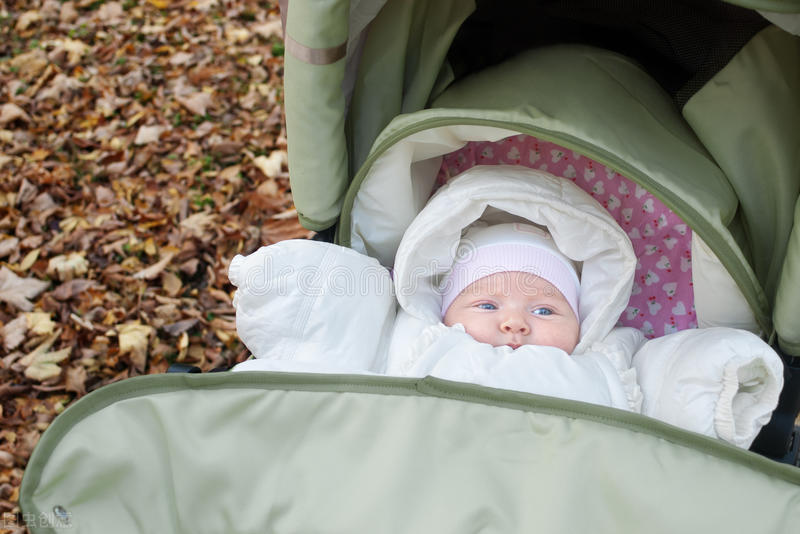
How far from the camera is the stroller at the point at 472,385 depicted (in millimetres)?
1162

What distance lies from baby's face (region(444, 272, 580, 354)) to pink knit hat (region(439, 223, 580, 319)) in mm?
24

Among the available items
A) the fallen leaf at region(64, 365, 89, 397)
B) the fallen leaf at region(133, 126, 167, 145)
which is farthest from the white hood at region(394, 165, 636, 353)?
the fallen leaf at region(133, 126, 167, 145)

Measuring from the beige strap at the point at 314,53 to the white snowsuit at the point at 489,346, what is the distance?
413 mm

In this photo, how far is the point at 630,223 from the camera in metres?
1.85

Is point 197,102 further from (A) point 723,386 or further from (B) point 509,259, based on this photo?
(A) point 723,386

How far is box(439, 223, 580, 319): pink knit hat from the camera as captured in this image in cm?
173

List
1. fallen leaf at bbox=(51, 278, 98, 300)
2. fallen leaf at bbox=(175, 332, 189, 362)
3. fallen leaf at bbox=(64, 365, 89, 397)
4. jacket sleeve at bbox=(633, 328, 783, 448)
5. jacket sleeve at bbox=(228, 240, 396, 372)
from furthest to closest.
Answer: fallen leaf at bbox=(51, 278, 98, 300), fallen leaf at bbox=(175, 332, 189, 362), fallen leaf at bbox=(64, 365, 89, 397), jacket sleeve at bbox=(228, 240, 396, 372), jacket sleeve at bbox=(633, 328, 783, 448)

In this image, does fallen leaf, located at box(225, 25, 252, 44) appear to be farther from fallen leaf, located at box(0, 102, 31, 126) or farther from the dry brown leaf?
fallen leaf, located at box(0, 102, 31, 126)

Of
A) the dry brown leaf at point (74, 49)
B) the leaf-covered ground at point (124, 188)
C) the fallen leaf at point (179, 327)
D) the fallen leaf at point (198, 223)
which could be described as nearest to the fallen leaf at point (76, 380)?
the leaf-covered ground at point (124, 188)

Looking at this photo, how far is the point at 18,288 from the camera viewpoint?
241cm

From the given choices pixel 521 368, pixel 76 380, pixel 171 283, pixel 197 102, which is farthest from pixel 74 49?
pixel 521 368

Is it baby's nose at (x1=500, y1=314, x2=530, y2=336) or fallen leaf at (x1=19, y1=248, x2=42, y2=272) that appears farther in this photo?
fallen leaf at (x1=19, y1=248, x2=42, y2=272)

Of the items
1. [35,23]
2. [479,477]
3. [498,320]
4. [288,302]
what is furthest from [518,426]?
[35,23]

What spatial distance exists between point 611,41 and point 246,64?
6.57ft
